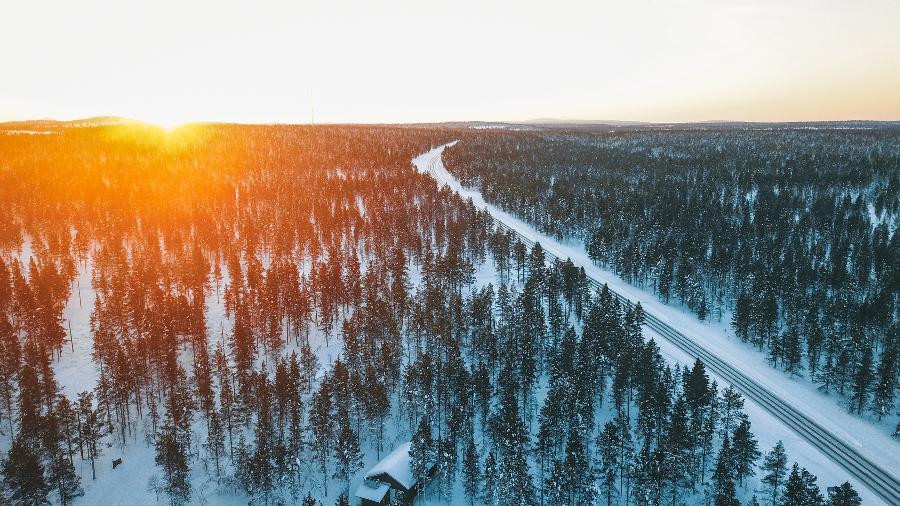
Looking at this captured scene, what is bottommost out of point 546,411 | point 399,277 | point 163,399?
point 163,399

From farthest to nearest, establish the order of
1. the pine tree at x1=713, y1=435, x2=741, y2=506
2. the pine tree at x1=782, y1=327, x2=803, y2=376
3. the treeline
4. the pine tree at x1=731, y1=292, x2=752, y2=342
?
the pine tree at x1=731, y1=292, x2=752, y2=342
the treeline
the pine tree at x1=782, y1=327, x2=803, y2=376
the pine tree at x1=713, y1=435, x2=741, y2=506

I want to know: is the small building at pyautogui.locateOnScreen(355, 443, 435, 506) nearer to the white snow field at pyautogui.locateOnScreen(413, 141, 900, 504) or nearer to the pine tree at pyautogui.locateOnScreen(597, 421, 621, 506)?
the pine tree at pyautogui.locateOnScreen(597, 421, 621, 506)

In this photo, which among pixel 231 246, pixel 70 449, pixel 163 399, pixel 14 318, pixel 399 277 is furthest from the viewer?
pixel 231 246

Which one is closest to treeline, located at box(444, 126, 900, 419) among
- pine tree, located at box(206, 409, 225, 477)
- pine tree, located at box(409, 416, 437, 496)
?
pine tree, located at box(409, 416, 437, 496)

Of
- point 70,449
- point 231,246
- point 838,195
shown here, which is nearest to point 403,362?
point 70,449

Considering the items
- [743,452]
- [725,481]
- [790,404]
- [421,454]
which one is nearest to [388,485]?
[421,454]

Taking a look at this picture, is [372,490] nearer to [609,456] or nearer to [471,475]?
[471,475]

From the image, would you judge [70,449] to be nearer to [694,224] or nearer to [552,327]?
[552,327]
